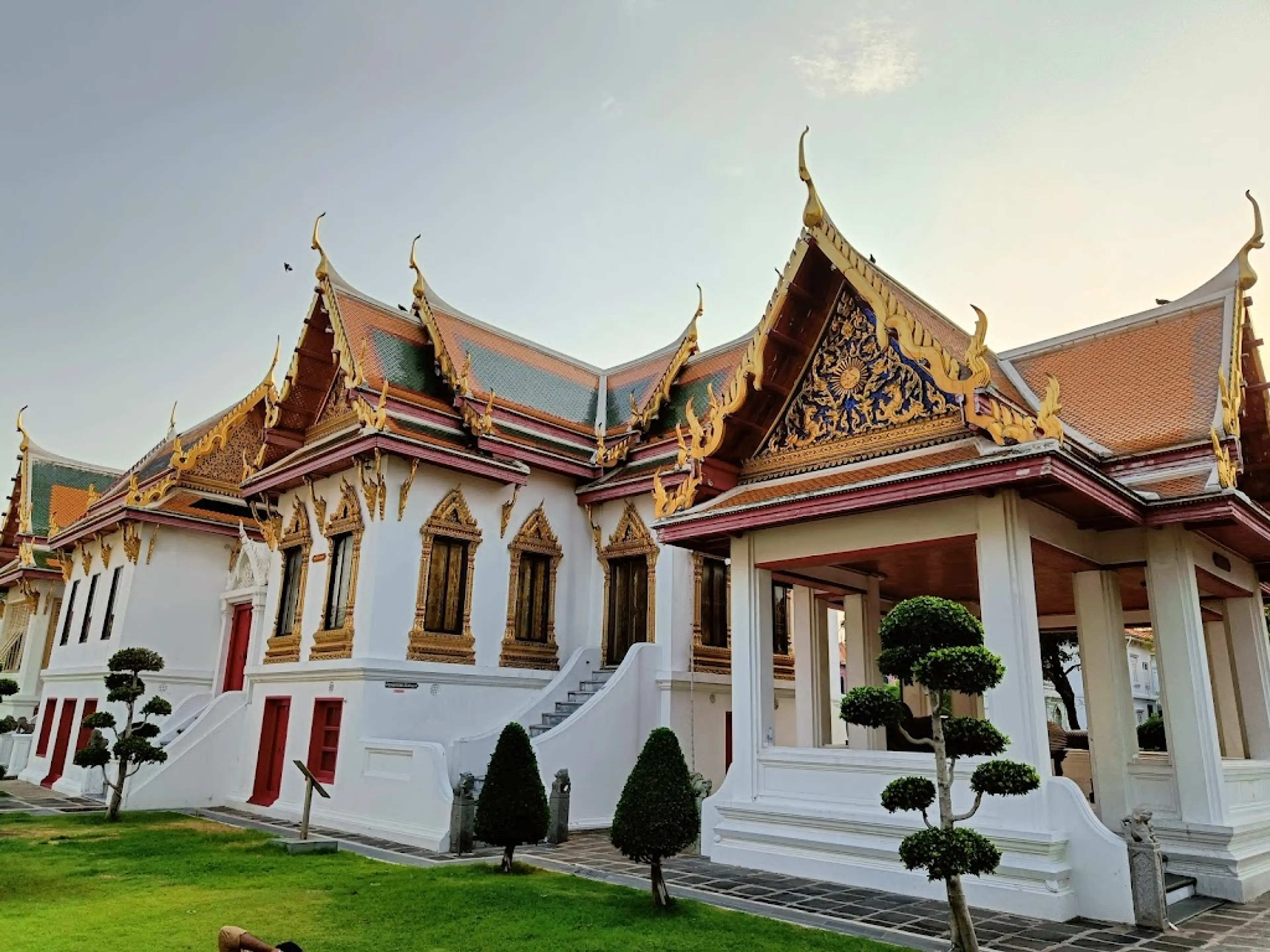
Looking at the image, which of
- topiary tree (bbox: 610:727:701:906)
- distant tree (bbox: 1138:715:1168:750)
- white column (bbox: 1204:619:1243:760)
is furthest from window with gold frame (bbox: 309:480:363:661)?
distant tree (bbox: 1138:715:1168:750)

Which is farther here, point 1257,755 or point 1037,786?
point 1257,755

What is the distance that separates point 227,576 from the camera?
17.4 m

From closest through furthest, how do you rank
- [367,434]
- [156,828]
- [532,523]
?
[156,828], [367,434], [532,523]

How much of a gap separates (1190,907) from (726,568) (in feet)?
25.2

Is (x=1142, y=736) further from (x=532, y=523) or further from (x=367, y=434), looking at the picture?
(x=367, y=434)

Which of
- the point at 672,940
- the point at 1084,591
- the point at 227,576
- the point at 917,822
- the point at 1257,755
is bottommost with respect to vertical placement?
the point at 672,940

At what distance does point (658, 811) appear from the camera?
6652 millimetres

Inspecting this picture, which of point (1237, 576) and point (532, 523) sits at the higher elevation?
point (532, 523)

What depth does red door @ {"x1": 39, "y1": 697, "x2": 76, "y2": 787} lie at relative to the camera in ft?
56.9

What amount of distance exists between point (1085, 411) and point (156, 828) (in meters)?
11.6

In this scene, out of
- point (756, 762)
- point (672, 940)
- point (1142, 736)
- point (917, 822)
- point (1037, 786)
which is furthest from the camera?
point (1142, 736)

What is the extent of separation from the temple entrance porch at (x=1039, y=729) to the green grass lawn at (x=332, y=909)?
63.8 inches

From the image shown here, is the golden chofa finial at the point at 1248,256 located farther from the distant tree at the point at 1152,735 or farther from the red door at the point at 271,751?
the red door at the point at 271,751

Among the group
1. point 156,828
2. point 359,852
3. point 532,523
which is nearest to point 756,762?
point 359,852
